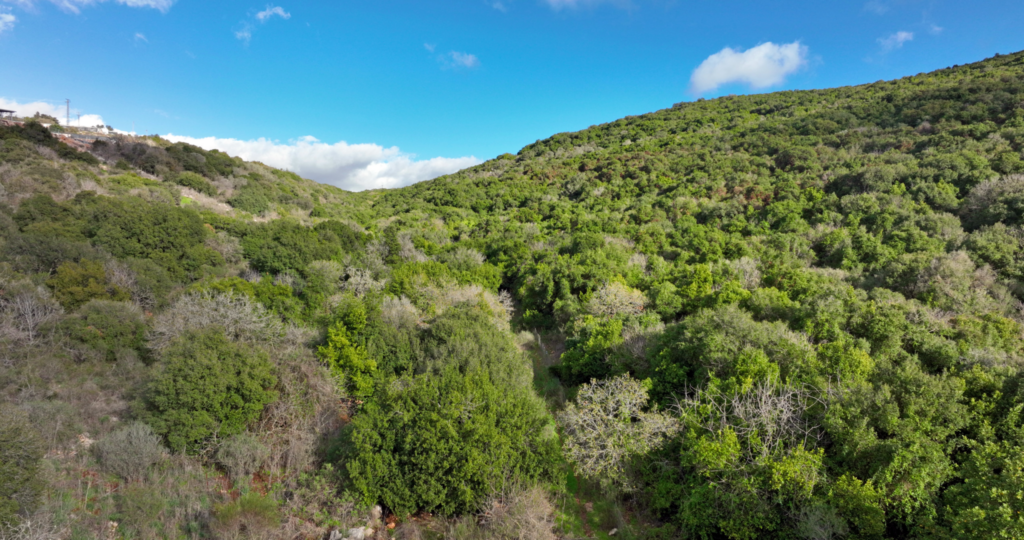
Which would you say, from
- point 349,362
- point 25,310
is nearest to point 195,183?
point 25,310

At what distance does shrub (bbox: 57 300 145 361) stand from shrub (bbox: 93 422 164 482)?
6806 millimetres

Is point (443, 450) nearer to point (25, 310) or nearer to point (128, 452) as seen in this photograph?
point (128, 452)

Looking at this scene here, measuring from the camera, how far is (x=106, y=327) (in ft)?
51.5

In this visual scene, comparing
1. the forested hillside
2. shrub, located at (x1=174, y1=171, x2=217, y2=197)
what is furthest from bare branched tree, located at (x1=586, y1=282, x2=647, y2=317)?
shrub, located at (x1=174, y1=171, x2=217, y2=197)

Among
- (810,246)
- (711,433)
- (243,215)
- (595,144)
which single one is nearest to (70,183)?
(243,215)

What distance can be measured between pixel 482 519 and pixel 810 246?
27264 millimetres

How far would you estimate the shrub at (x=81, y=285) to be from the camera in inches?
698

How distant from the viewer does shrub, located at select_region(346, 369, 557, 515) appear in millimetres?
9742

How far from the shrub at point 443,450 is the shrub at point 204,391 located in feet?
13.5

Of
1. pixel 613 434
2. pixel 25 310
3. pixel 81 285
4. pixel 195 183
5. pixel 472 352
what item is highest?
pixel 195 183

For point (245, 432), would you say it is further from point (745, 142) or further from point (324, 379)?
point (745, 142)

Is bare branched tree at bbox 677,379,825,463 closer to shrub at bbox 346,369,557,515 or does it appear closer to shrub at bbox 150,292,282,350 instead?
shrub at bbox 346,369,557,515

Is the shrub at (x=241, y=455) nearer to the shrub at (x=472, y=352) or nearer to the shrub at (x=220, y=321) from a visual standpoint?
the shrub at (x=220, y=321)

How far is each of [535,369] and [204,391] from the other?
534 inches
